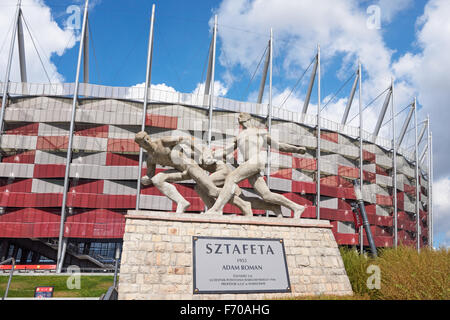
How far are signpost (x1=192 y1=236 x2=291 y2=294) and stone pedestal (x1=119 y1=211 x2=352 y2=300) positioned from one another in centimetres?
16

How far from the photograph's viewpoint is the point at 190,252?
26.6 ft

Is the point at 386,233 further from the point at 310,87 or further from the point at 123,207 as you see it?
the point at 123,207

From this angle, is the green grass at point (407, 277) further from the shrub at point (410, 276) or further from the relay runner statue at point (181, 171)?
the relay runner statue at point (181, 171)

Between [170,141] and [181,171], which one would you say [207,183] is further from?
[170,141]

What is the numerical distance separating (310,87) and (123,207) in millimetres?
23466

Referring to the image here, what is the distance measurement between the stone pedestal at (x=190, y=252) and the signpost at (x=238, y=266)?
0.16m

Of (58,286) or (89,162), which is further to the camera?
(89,162)

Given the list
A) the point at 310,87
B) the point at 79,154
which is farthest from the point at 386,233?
the point at 79,154

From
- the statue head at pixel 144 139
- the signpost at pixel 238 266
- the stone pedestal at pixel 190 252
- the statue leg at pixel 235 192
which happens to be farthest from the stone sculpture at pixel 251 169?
the statue head at pixel 144 139

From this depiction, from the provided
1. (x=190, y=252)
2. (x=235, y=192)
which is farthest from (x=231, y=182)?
(x=190, y=252)

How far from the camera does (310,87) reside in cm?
3894

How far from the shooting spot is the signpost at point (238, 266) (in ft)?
25.2

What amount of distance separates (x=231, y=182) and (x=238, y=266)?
7.88 feet

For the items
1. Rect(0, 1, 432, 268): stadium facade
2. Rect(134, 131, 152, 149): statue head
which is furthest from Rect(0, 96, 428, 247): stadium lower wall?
Rect(134, 131, 152, 149): statue head
